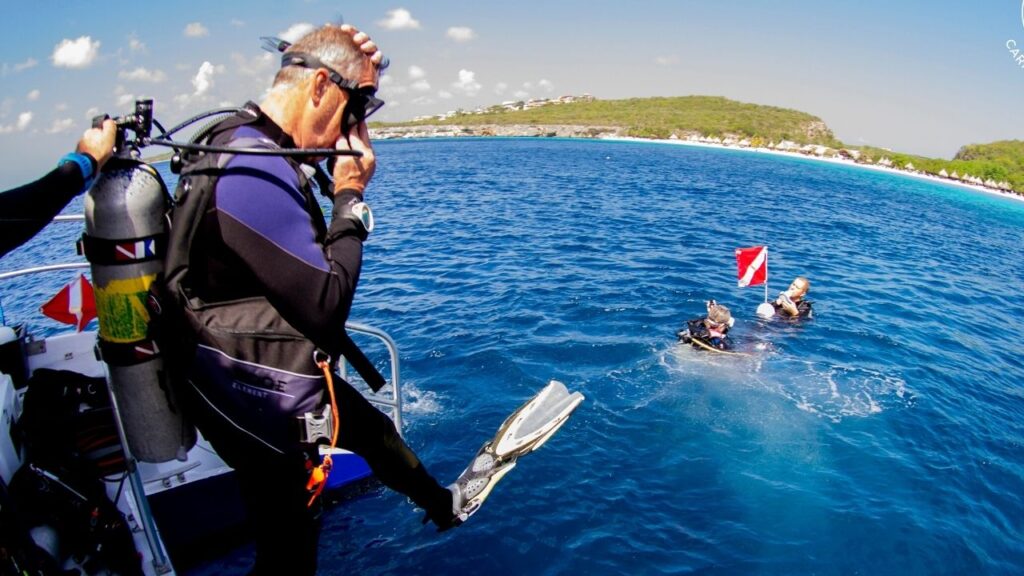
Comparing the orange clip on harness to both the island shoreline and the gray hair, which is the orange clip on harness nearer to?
the gray hair

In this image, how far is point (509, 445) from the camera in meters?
4.80

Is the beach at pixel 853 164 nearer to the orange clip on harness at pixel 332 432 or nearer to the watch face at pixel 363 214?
the watch face at pixel 363 214

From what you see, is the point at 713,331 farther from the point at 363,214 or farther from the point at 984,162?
the point at 984,162

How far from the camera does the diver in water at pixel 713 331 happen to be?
11.5 m

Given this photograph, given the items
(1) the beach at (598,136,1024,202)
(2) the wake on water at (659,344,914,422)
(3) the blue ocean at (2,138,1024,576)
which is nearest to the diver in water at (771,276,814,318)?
(3) the blue ocean at (2,138,1024,576)

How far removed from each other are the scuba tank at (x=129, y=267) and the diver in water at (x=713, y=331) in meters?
10.5

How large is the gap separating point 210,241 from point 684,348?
35.5ft

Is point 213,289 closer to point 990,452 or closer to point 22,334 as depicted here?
point 22,334

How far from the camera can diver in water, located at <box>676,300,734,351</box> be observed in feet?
37.7

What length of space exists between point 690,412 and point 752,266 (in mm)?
6082

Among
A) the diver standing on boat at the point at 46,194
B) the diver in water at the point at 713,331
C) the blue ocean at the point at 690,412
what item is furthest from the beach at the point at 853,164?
the diver standing on boat at the point at 46,194

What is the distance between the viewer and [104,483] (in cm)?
402

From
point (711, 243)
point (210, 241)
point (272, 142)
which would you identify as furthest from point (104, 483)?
point (711, 243)

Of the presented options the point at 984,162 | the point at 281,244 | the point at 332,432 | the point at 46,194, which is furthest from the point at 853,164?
the point at 46,194
